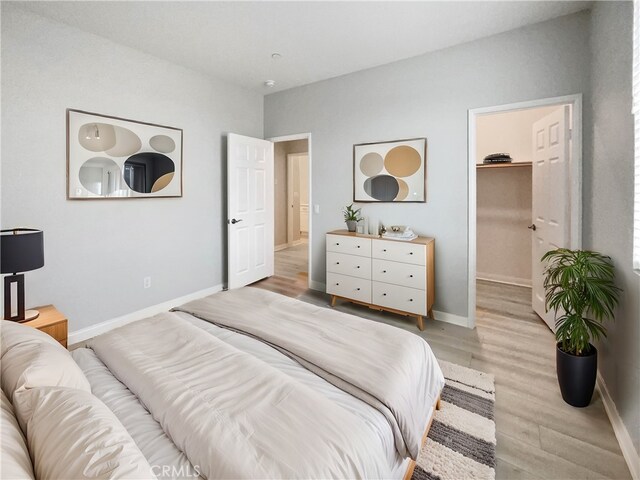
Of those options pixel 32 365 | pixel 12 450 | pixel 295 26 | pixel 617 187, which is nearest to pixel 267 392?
pixel 12 450

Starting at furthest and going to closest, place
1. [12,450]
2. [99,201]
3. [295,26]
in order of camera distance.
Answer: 1. [99,201]
2. [295,26]
3. [12,450]

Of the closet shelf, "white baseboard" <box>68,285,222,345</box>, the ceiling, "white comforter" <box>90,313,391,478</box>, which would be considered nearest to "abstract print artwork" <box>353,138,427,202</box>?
the ceiling

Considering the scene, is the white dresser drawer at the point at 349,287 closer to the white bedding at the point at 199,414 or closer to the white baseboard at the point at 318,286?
the white baseboard at the point at 318,286

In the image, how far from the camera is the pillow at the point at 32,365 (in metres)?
1.01

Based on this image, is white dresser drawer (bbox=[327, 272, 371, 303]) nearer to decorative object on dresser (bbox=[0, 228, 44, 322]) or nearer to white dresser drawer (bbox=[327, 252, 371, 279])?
white dresser drawer (bbox=[327, 252, 371, 279])

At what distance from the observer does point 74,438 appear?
30.4 inches

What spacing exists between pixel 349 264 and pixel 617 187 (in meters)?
2.31

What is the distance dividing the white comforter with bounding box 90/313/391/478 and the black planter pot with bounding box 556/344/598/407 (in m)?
1.57

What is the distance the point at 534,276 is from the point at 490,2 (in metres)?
2.65

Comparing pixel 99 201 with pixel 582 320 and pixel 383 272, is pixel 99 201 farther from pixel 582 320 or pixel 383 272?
pixel 582 320

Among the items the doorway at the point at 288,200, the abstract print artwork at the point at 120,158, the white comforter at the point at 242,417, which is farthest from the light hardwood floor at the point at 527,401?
the doorway at the point at 288,200

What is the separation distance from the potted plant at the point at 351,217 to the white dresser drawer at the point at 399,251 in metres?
0.49

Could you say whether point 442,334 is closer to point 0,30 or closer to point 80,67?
point 80,67

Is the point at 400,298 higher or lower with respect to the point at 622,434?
higher
